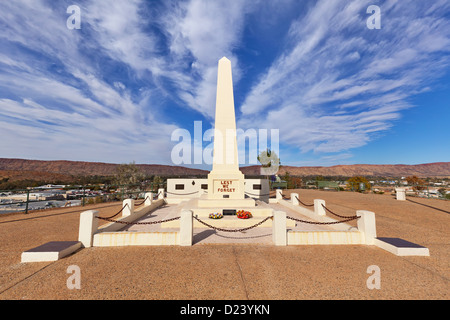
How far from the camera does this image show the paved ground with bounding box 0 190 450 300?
3424 millimetres

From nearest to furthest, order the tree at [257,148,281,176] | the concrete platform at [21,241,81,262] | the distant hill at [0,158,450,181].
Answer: the concrete platform at [21,241,81,262] < the tree at [257,148,281,176] < the distant hill at [0,158,450,181]

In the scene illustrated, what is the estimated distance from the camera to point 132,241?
591 cm

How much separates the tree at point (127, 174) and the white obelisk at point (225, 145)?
25566 mm

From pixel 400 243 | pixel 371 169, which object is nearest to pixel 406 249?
pixel 400 243

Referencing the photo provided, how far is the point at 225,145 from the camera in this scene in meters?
12.1

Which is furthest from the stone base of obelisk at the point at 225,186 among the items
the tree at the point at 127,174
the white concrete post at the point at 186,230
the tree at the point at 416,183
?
the tree at the point at 127,174

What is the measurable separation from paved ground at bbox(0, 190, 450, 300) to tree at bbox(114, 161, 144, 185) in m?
27.4

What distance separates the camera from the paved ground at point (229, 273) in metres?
3.42

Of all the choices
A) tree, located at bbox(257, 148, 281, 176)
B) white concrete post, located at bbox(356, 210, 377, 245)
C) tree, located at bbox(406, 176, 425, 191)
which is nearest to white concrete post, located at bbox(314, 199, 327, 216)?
white concrete post, located at bbox(356, 210, 377, 245)

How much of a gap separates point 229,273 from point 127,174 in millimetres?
33992

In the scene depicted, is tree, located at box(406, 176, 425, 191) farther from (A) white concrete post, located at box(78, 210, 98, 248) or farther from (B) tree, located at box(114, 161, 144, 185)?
(B) tree, located at box(114, 161, 144, 185)

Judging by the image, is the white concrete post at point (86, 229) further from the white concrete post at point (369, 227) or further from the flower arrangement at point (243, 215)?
the white concrete post at point (369, 227)
